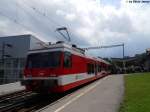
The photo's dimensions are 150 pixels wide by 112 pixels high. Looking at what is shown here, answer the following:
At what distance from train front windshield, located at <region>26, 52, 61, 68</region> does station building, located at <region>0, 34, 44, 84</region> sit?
122ft

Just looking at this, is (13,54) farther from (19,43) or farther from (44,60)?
(44,60)

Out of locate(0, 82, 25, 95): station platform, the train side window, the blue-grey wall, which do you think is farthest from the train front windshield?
the blue-grey wall

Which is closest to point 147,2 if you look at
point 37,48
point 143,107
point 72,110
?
point 143,107

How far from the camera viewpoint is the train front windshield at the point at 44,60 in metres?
17.8

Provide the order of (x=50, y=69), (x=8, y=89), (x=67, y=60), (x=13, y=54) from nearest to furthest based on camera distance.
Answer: (x=50, y=69) < (x=67, y=60) < (x=8, y=89) < (x=13, y=54)

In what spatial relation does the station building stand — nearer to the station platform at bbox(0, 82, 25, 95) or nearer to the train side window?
the station platform at bbox(0, 82, 25, 95)

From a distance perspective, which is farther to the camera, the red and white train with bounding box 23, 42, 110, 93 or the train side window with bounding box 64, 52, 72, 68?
the train side window with bounding box 64, 52, 72, 68

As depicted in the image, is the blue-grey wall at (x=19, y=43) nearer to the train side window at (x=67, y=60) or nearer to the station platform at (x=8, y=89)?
the station platform at (x=8, y=89)

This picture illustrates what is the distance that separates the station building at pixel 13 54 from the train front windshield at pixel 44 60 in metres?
37.1

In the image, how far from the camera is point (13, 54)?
58.8 m

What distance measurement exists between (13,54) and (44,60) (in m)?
41.8

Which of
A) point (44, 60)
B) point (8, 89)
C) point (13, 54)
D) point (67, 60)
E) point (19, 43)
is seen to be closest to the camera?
point (44, 60)

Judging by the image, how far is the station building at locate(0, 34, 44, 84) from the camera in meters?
56.1

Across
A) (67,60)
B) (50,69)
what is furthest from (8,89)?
(50,69)
